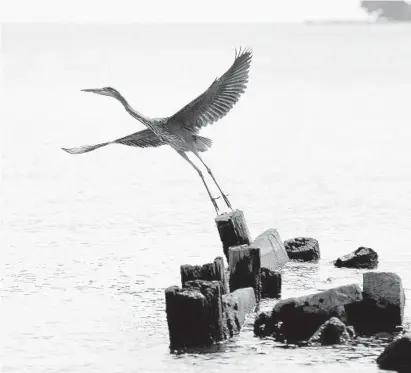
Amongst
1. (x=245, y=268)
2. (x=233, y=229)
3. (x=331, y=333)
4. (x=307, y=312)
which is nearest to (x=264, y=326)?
(x=307, y=312)

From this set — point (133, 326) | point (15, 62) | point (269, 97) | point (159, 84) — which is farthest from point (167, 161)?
point (15, 62)

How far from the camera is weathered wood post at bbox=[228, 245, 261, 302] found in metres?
19.4

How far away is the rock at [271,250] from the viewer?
69.6ft

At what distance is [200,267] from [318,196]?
1474cm

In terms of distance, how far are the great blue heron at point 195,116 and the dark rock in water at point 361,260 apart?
225 centimetres

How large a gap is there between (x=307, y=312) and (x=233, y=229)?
327cm

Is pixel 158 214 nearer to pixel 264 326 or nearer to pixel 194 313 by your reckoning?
pixel 264 326

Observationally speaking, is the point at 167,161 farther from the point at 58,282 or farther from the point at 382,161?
the point at 58,282

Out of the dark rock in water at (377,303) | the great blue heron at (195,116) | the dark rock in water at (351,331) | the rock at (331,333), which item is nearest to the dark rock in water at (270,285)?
the great blue heron at (195,116)

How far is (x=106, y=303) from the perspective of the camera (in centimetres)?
2031

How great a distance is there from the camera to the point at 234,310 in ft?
58.7

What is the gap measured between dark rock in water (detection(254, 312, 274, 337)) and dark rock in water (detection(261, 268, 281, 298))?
2163 mm

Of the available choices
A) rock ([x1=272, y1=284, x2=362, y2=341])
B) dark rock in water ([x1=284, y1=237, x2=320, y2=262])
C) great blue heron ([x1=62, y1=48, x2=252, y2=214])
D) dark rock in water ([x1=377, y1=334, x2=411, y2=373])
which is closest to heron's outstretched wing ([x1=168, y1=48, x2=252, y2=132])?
great blue heron ([x1=62, y1=48, x2=252, y2=214])

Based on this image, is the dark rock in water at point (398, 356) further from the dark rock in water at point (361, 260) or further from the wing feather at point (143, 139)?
the wing feather at point (143, 139)
